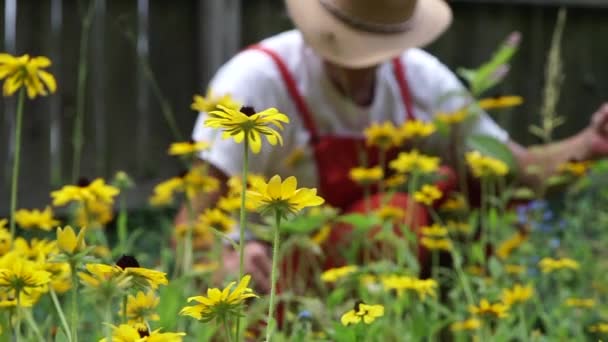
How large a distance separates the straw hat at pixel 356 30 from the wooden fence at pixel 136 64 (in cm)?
139

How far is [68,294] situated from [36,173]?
191 centimetres

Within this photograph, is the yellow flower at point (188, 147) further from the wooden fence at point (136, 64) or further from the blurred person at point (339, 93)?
the wooden fence at point (136, 64)

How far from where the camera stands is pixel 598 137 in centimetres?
158

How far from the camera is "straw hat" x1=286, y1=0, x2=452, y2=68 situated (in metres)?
1.44

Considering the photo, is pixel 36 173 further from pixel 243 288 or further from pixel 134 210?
pixel 243 288

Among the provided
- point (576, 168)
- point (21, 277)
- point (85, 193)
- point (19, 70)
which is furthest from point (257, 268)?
point (21, 277)

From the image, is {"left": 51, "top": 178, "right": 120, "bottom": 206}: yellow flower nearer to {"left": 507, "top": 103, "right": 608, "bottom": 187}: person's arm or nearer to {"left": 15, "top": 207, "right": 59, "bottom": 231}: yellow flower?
{"left": 15, "top": 207, "right": 59, "bottom": 231}: yellow flower

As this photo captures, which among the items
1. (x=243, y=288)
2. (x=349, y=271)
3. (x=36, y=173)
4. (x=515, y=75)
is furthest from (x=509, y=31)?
(x=243, y=288)

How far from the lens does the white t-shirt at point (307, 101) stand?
1634 mm

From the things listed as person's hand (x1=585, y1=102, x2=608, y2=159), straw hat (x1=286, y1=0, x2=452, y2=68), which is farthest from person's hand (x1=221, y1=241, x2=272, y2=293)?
person's hand (x1=585, y1=102, x2=608, y2=159)

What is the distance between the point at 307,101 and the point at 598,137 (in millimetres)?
469

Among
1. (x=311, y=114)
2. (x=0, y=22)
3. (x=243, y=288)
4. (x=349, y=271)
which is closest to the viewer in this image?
(x=243, y=288)

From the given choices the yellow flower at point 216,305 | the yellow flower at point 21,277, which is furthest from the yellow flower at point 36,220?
the yellow flower at point 216,305

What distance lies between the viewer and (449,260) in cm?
180
